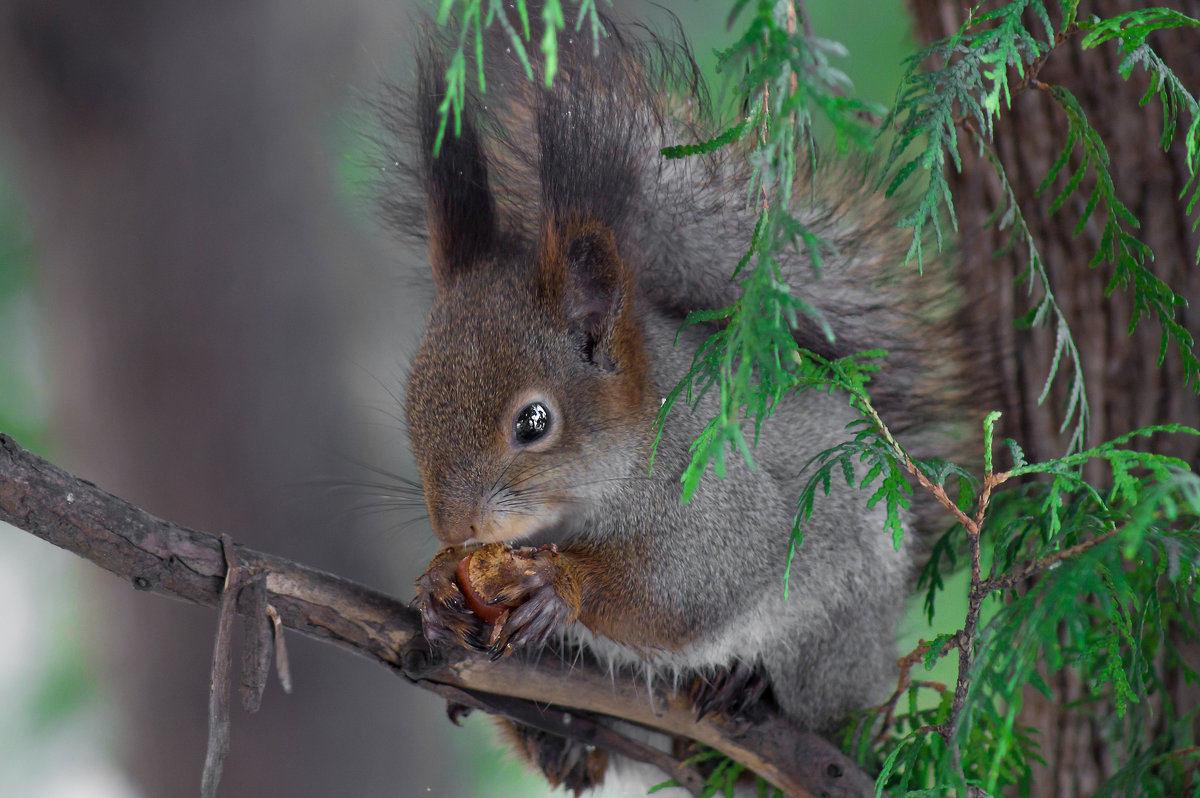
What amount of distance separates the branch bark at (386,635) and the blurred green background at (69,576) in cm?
→ 49

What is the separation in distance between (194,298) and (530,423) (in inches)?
41.5

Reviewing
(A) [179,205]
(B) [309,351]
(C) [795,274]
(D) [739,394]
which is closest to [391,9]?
(A) [179,205]

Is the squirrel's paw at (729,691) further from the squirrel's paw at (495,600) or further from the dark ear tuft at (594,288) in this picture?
the dark ear tuft at (594,288)

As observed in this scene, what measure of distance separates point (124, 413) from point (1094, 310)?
1.94 metres

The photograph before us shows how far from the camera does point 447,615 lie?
4.24 ft

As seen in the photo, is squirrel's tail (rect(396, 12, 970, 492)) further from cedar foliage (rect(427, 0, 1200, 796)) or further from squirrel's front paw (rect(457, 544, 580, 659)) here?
squirrel's front paw (rect(457, 544, 580, 659))

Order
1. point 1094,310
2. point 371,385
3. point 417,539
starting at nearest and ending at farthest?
Result: point 1094,310 < point 417,539 < point 371,385

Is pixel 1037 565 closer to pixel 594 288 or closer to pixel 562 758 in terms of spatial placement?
pixel 594 288

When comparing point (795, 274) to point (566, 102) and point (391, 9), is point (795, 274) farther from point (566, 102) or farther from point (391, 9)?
point (391, 9)

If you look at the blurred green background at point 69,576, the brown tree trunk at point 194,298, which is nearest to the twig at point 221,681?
the blurred green background at point 69,576

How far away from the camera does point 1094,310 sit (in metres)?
1.68

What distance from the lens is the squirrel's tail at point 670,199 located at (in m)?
1.30

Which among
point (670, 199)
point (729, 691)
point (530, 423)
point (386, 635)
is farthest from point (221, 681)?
point (670, 199)

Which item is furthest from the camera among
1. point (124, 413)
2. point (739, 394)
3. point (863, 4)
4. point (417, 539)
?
point (863, 4)
